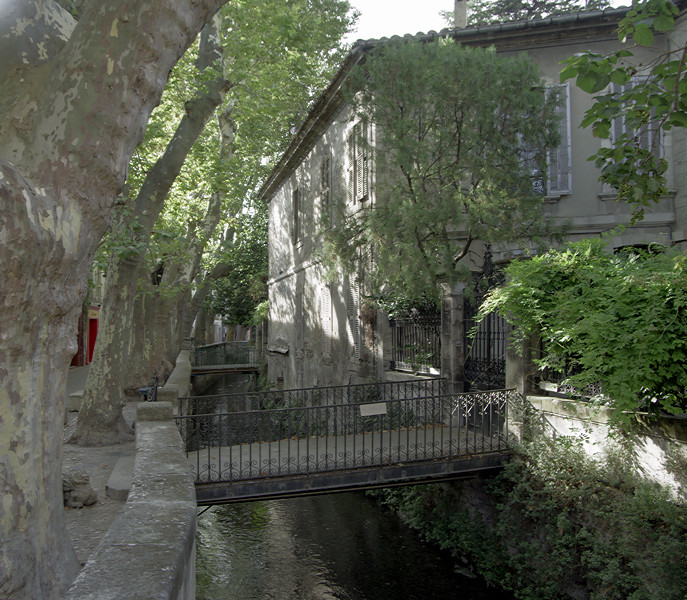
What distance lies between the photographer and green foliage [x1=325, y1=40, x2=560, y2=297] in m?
10.4

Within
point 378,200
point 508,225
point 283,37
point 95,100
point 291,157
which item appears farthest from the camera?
point 291,157

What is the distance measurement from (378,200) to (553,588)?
6784mm

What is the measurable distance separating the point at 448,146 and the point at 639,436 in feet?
18.7

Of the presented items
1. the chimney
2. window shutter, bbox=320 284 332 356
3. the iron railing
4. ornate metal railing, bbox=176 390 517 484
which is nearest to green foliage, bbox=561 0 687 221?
ornate metal railing, bbox=176 390 517 484

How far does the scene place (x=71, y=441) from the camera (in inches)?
417

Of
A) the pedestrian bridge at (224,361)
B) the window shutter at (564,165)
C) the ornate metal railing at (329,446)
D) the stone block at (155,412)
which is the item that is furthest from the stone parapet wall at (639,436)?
the pedestrian bridge at (224,361)

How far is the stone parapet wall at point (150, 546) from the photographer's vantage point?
2600 mm

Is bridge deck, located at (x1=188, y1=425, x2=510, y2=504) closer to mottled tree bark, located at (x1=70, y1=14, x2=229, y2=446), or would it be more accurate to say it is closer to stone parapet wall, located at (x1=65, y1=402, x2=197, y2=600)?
mottled tree bark, located at (x1=70, y1=14, x2=229, y2=446)

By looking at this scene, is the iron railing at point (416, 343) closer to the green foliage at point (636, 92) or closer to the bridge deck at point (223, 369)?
the green foliage at point (636, 92)

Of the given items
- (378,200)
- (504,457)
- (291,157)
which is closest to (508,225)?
(378,200)

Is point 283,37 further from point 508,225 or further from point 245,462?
point 245,462

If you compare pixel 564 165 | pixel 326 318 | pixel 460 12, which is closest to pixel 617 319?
pixel 564 165

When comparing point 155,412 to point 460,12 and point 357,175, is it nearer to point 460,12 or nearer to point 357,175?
point 357,175

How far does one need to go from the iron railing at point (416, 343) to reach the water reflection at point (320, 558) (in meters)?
2.85
